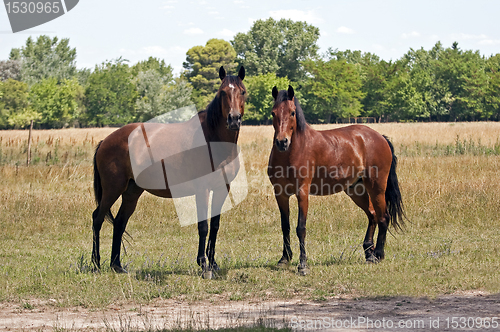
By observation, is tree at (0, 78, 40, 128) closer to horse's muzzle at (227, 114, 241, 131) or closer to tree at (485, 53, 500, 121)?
horse's muzzle at (227, 114, 241, 131)

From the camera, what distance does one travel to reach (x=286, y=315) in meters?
4.74

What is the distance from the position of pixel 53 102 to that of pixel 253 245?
195ft

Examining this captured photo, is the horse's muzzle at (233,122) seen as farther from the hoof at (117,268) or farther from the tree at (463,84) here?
the tree at (463,84)

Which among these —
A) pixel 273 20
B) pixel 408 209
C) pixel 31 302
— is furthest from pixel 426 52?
pixel 31 302

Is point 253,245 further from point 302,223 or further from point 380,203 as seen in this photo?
point 380,203

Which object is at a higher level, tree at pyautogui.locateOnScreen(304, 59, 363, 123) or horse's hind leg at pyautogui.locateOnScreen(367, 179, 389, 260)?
tree at pyautogui.locateOnScreen(304, 59, 363, 123)

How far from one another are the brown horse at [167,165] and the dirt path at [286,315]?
1.36 metres

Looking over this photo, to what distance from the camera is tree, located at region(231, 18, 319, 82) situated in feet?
253

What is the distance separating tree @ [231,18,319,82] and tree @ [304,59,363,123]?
20.3 feet

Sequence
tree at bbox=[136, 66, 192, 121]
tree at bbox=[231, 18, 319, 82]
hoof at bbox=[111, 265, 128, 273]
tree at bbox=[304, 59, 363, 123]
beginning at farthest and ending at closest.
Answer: tree at bbox=[231, 18, 319, 82] < tree at bbox=[304, 59, 363, 123] < tree at bbox=[136, 66, 192, 121] < hoof at bbox=[111, 265, 128, 273]

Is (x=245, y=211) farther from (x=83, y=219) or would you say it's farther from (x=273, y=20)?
(x=273, y=20)

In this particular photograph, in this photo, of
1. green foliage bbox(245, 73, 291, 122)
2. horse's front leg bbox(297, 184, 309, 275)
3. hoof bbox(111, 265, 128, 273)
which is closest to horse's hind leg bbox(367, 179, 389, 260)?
horse's front leg bbox(297, 184, 309, 275)

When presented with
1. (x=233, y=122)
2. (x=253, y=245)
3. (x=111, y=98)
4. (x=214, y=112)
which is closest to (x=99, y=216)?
(x=214, y=112)

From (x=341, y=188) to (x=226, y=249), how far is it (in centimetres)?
250
